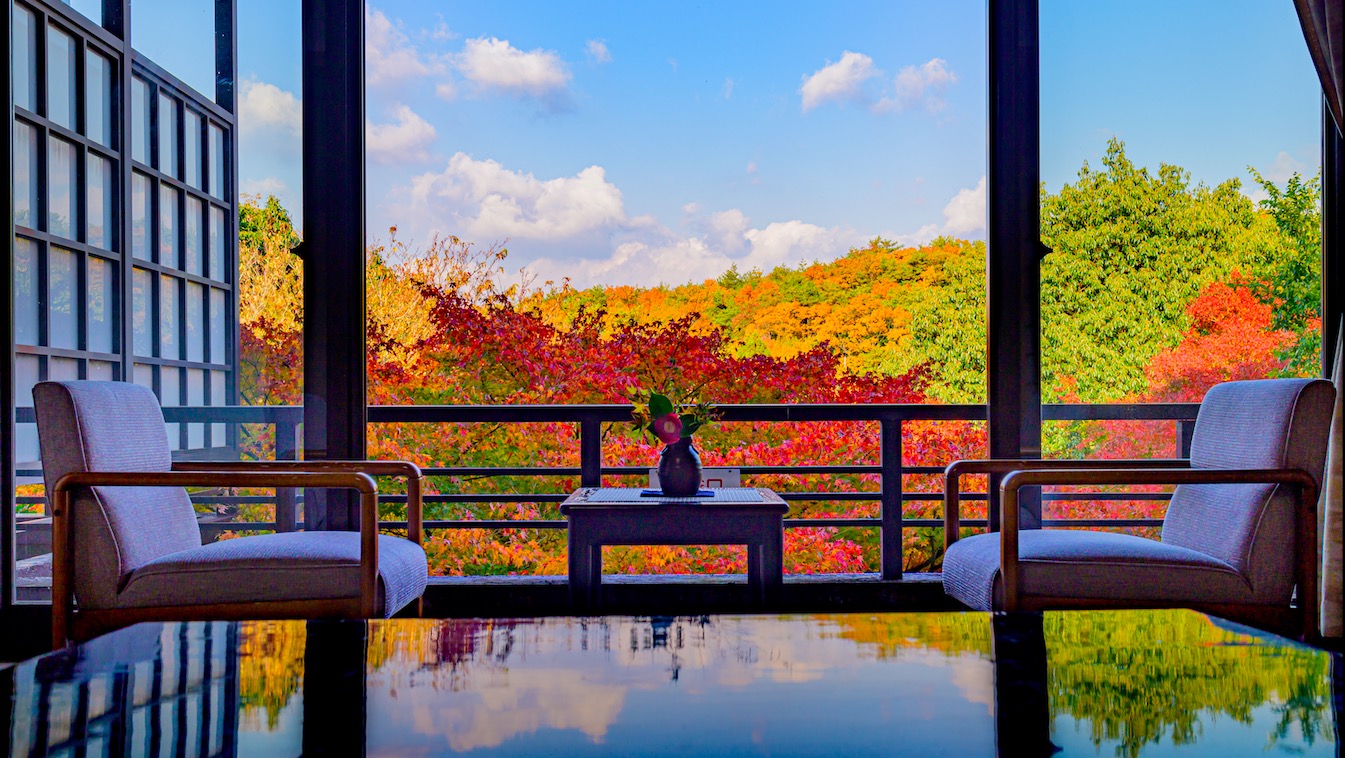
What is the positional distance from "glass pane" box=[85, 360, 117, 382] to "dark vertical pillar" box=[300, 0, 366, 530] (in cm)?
63

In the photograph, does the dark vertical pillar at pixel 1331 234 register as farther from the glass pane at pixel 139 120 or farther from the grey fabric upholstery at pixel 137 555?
the glass pane at pixel 139 120

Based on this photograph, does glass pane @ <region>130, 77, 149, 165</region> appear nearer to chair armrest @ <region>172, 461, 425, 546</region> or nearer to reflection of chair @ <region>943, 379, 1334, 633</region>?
chair armrest @ <region>172, 461, 425, 546</region>

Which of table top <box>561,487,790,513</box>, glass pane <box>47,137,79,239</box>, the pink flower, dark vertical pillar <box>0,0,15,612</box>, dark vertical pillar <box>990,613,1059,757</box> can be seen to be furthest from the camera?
glass pane <box>47,137,79,239</box>

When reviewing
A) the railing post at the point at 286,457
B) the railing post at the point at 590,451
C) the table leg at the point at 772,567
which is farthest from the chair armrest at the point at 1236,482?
the railing post at the point at 286,457

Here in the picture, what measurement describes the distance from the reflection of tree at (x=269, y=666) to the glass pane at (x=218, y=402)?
1815 millimetres

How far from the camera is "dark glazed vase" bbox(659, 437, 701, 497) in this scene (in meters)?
2.62

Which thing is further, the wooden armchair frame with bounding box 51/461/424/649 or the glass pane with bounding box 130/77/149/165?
the glass pane with bounding box 130/77/149/165

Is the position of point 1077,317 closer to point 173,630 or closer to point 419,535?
point 419,535

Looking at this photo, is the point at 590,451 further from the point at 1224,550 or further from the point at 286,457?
the point at 1224,550

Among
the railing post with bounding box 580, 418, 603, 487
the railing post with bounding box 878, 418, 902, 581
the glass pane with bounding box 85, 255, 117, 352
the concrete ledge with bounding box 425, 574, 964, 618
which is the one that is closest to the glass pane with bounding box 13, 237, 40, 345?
the glass pane with bounding box 85, 255, 117, 352

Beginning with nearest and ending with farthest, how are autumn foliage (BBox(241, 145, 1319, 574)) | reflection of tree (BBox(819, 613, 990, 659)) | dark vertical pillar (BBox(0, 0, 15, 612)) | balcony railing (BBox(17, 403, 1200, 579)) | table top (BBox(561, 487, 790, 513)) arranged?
reflection of tree (BBox(819, 613, 990, 659)) → table top (BBox(561, 487, 790, 513)) → dark vertical pillar (BBox(0, 0, 15, 612)) → balcony railing (BBox(17, 403, 1200, 579)) → autumn foliage (BBox(241, 145, 1319, 574))

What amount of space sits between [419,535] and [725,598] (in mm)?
1126

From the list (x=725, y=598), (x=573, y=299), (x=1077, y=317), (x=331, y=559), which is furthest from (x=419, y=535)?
(x=573, y=299)

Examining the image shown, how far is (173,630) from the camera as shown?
1439 mm
